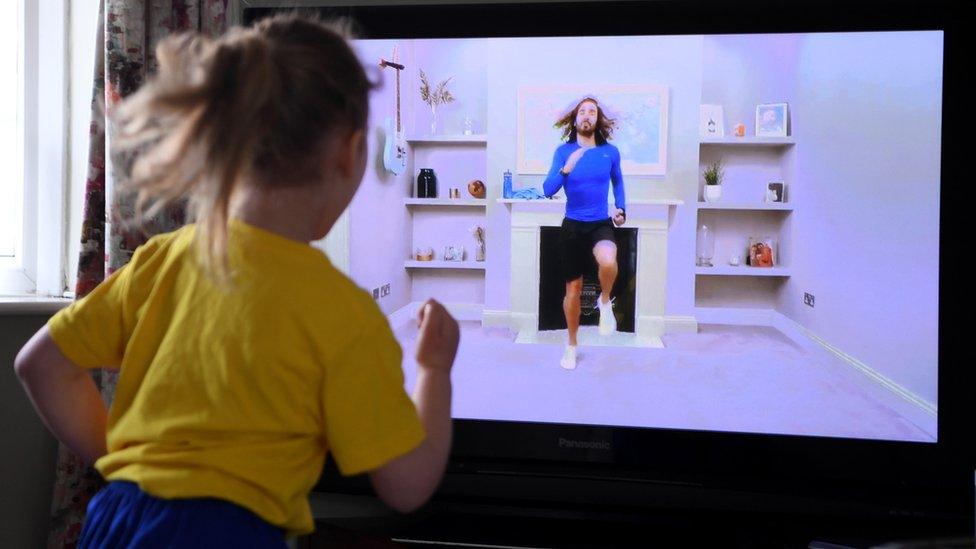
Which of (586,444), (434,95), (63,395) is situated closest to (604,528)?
(586,444)

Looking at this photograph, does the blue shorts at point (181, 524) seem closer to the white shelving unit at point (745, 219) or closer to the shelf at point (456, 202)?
the shelf at point (456, 202)

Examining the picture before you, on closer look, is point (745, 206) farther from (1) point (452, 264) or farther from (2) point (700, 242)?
(1) point (452, 264)

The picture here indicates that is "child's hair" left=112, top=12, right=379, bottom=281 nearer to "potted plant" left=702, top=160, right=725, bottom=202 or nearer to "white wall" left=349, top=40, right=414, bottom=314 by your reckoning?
"white wall" left=349, top=40, right=414, bottom=314

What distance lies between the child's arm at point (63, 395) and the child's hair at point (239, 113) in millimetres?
283

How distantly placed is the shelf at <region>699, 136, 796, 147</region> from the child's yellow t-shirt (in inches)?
44.8

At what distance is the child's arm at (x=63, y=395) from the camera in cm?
121

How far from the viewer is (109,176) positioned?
2146 mm

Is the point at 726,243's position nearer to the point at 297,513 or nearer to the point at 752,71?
the point at 752,71

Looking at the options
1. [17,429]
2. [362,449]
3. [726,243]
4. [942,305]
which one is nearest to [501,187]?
[726,243]

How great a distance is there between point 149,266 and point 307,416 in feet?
0.95

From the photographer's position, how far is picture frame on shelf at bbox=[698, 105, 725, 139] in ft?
6.51

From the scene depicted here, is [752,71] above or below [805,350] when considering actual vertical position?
above

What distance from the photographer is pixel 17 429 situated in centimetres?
229

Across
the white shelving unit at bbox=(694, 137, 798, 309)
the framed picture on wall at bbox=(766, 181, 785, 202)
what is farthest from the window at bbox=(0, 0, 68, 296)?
the framed picture on wall at bbox=(766, 181, 785, 202)
